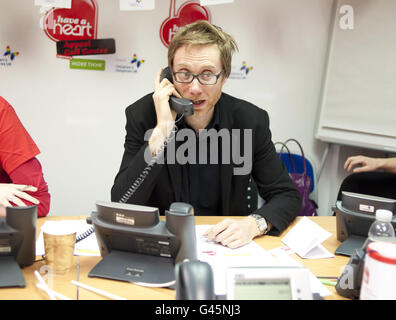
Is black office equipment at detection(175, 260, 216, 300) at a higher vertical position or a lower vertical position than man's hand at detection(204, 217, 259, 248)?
higher

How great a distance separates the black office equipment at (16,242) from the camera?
1186mm

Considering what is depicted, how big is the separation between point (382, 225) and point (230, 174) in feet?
2.41

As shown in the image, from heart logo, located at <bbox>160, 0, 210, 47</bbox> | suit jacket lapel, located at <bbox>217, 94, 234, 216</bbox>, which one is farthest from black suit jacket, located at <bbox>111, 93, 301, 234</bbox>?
heart logo, located at <bbox>160, 0, 210, 47</bbox>

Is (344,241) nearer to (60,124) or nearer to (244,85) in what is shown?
(244,85)

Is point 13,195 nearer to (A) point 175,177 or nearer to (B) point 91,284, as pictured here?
(B) point 91,284

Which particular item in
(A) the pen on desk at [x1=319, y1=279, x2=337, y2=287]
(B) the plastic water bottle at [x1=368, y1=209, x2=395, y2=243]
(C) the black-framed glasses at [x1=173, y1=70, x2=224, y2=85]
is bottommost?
(A) the pen on desk at [x1=319, y1=279, x2=337, y2=287]

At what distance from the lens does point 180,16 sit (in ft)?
9.56

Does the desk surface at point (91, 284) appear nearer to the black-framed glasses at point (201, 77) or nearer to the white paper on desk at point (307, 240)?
the white paper on desk at point (307, 240)

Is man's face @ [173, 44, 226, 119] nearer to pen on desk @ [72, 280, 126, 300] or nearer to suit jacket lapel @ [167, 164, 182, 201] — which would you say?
suit jacket lapel @ [167, 164, 182, 201]

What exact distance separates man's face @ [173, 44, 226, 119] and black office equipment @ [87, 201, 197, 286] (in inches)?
27.5

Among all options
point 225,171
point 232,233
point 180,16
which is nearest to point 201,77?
point 225,171

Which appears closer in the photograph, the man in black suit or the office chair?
the man in black suit

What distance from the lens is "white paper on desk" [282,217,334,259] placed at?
1.45 m

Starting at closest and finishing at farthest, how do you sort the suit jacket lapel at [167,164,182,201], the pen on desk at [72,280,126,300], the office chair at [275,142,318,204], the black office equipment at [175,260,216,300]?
the black office equipment at [175,260,216,300] → the pen on desk at [72,280,126,300] → the suit jacket lapel at [167,164,182,201] → the office chair at [275,142,318,204]
